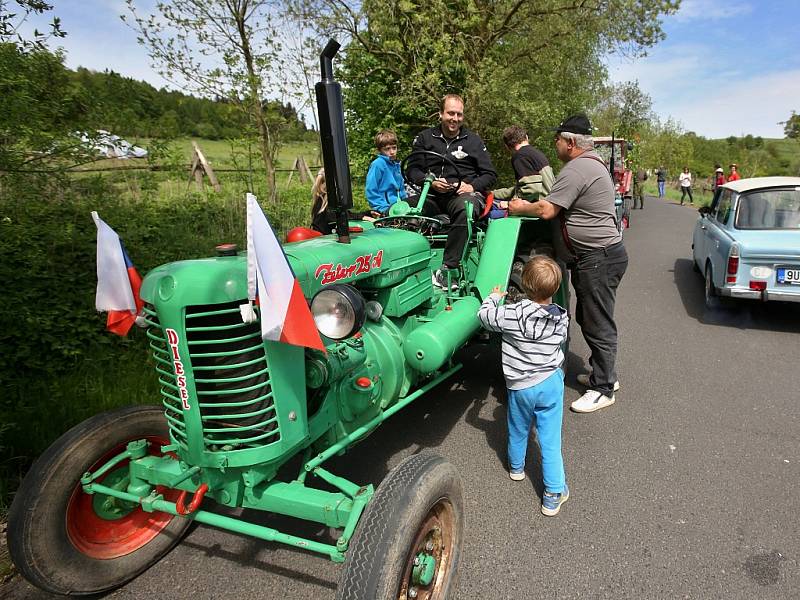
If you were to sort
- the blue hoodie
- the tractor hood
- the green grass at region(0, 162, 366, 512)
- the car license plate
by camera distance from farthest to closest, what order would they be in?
1. the car license plate
2. the blue hoodie
3. the green grass at region(0, 162, 366, 512)
4. the tractor hood

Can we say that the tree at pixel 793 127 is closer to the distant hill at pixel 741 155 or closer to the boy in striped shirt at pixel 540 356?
the distant hill at pixel 741 155

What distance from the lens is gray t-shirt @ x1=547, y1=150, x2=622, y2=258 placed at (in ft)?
11.7

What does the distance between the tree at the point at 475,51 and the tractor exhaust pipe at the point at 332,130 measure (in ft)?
24.7

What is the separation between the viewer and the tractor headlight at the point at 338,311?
2035mm

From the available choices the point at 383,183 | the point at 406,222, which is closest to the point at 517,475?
the point at 406,222

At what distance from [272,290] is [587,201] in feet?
8.81

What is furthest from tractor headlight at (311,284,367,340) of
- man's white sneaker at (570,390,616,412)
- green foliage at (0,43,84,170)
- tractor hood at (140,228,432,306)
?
green foliage at (0,43,84,170)

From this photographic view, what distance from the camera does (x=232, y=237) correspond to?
6.84m

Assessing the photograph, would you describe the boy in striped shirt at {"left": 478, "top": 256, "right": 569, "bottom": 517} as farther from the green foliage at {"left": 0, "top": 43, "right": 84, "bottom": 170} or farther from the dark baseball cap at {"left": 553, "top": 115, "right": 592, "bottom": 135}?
the green foliage at {"left": 0, "top": 43, "right": 84, "bottom": 170}

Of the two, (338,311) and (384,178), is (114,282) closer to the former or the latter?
(338,311)

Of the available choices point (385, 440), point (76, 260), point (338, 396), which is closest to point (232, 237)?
point (76, 260)

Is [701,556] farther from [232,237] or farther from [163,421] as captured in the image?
[232,237]

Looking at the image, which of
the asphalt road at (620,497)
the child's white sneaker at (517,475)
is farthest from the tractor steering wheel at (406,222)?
the child's white sneaker at (517,475)

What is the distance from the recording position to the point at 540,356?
8.78 ft
